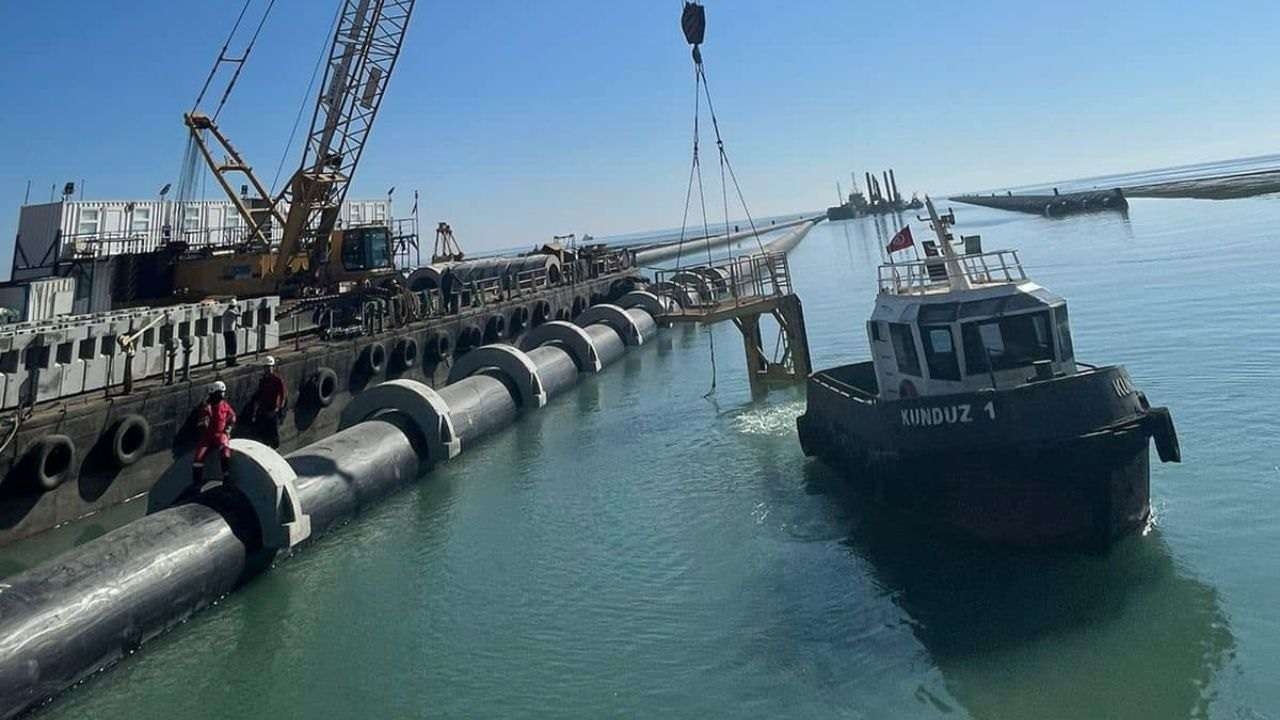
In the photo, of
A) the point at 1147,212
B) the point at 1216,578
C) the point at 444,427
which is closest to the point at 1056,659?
the point at 1216,578

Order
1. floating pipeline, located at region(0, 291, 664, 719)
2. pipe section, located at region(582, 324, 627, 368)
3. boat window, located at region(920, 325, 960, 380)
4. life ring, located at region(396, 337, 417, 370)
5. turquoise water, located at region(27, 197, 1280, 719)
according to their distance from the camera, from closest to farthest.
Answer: turquoise water, located at region(27, 197, 1280, 719) → floating pipeline, located at region(0, 291, 664, 719) → boat window, located at region(920, 325, 960, 380) → life ring, located at region(396, 337, 417, 370) → pipe section, located at region(582, 324, 627, 368)

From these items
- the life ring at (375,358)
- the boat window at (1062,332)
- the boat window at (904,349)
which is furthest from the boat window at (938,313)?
the life ring at (375,358)

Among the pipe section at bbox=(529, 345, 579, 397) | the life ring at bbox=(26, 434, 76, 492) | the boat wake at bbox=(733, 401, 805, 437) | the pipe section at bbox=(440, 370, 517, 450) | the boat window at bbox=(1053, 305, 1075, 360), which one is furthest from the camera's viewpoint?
the pipe section at bbox=(529, 345, 579, 397)

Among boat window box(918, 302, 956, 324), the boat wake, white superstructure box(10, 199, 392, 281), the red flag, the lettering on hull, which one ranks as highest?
white superstructure box(10, 199, 392, 281)

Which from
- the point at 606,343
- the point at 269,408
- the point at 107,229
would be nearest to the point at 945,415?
the point at 269,408

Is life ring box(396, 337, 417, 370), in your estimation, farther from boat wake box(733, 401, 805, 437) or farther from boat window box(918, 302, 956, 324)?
boat window box(918, 302, 956, 324)

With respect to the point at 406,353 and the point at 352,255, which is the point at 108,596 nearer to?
the point at 406,353

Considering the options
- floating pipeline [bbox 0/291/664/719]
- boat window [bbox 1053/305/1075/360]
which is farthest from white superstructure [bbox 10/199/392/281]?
boat window [bbox 1053/305/1075/360]
